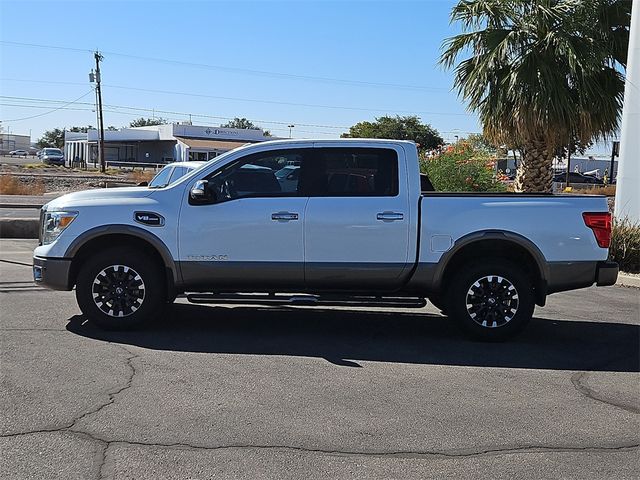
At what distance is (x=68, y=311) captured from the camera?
8.06 meters

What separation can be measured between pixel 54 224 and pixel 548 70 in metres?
11.2

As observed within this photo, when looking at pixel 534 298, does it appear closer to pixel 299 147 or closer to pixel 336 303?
pixel 336 303

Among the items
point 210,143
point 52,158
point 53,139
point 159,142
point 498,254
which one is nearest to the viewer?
point 498,254

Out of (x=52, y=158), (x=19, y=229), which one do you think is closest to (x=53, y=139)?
(x=52, y=158)

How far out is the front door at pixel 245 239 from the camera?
7043 mm

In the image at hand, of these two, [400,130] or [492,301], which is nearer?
[492,301]

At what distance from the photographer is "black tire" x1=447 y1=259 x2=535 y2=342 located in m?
7.08

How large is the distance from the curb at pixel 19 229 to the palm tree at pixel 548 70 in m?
10.4

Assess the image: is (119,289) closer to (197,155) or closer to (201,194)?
(201,194)

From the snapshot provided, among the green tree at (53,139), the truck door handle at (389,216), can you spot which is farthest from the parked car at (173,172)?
the green tree at (53,139)

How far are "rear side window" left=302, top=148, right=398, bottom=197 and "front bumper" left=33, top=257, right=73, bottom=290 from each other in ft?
8.71

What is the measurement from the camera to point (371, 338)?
Result: 7270 mm

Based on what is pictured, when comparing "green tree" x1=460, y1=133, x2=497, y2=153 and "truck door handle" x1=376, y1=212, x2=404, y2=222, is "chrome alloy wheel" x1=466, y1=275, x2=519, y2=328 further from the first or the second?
"green tree" x1=460, y1=133, x2=497, y2=153

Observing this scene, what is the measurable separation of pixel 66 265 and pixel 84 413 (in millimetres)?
2637
